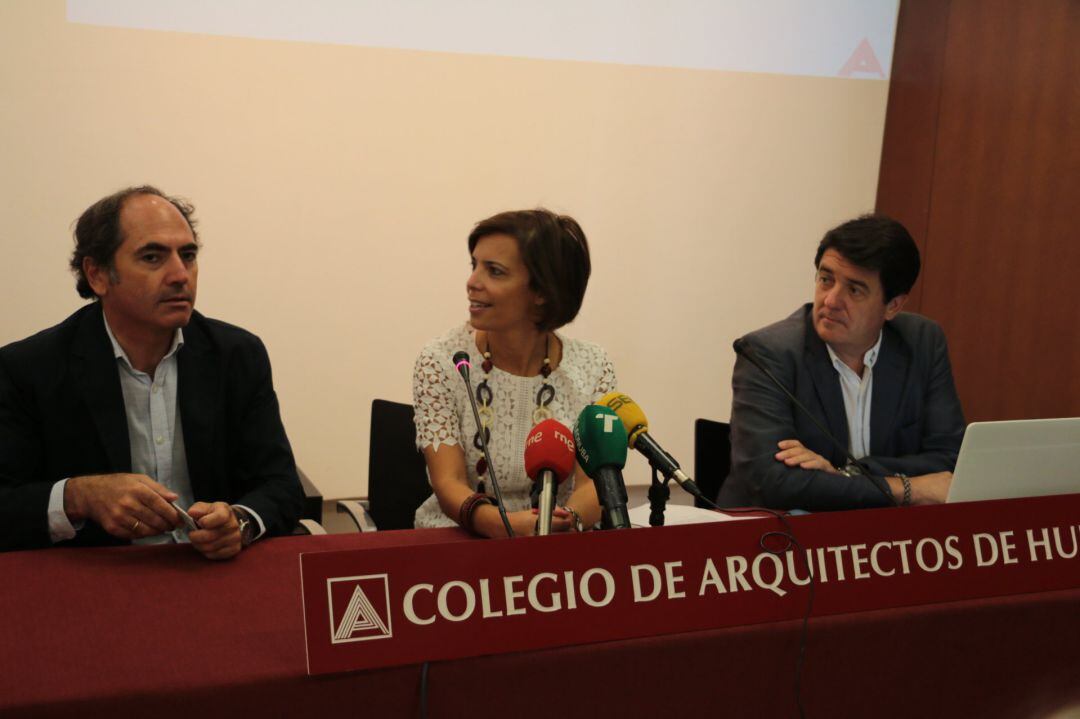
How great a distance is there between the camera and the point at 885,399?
8.59 ft

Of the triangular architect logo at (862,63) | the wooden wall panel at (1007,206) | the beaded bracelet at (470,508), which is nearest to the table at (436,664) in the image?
the beaded bracelet at (470,508)

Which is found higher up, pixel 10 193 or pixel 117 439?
pixel 10 193

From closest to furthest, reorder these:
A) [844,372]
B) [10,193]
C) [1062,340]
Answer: [844,372], [10,193], [1062,340]

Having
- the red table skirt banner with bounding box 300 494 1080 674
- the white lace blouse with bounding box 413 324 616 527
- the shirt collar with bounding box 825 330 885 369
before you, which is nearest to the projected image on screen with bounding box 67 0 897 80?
the white lace blouse with bounding box 413 324 616 527

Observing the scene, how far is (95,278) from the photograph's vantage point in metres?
2.10

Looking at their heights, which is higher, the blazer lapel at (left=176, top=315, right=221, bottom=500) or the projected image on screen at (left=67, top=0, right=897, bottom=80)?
the projected image on screen at (left=67, top=0, right=897, bottom=80)

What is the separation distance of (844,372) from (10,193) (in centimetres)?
285

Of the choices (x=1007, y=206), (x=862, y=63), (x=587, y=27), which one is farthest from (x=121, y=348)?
(x=862, y=63)

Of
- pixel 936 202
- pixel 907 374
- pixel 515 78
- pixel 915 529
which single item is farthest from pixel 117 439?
pixel 936 202

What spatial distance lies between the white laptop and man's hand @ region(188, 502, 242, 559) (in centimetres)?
129

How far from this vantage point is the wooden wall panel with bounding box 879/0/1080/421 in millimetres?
3689

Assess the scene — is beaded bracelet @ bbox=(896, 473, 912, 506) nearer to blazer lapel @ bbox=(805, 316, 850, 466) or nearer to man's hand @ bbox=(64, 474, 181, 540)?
blazer lapel @ bbox=(805, 316, 850, 466)

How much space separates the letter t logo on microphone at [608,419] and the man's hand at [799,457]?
3.14ft

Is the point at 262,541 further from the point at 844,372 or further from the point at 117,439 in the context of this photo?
the point at 844,372
